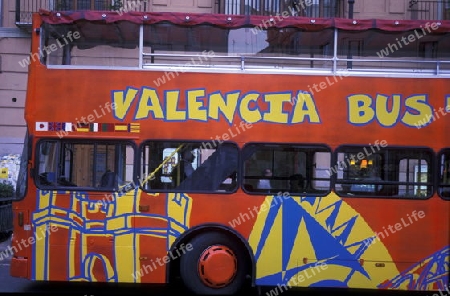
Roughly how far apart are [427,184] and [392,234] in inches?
35.3

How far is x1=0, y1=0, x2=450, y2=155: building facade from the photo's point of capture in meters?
17.3

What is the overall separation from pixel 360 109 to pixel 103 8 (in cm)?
1226

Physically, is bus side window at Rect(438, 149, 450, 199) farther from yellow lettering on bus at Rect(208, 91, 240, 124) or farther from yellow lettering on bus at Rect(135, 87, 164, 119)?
yellow lettering on bus at Rect(135, 87, 164, 119)

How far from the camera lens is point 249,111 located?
8.09 m

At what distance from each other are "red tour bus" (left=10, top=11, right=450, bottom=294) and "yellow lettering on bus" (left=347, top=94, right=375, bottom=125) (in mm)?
21

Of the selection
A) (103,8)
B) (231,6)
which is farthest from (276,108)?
(103,8)

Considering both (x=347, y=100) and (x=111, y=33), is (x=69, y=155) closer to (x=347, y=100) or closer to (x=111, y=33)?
(x=111, y=33)

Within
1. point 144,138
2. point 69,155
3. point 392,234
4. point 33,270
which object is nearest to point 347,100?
point 392,234

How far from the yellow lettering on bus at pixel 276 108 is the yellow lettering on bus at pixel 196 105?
0.92 meters

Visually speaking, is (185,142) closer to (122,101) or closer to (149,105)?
(149,105)

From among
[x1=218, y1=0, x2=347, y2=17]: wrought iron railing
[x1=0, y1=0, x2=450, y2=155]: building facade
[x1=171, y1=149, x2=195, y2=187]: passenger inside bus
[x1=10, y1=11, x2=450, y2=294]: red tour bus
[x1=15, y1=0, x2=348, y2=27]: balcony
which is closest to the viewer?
[x1=10, y1=11, x2=450, y2=294]: red tour bus

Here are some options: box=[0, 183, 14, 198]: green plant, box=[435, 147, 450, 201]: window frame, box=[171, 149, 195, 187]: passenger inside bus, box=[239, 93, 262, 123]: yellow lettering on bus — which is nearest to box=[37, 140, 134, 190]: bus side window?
box=[171, 149, 195, 187]: passenger inside bus

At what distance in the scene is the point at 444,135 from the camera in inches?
315

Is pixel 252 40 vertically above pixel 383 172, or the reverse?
pixel 252 40
